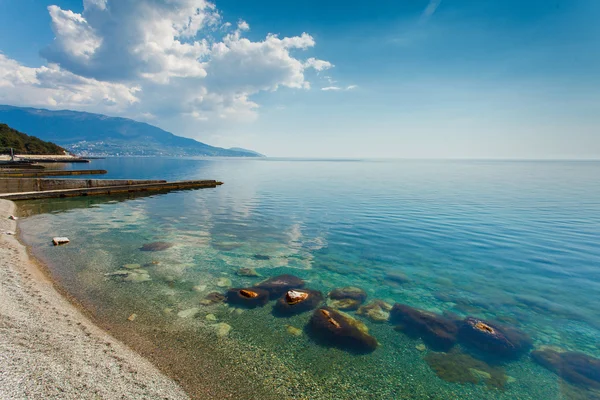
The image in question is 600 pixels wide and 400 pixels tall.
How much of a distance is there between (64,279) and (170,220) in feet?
45.7

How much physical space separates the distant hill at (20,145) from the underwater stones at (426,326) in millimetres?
155146

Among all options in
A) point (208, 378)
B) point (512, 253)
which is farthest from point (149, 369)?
point (512, 253)

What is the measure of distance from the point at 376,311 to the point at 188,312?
23.5 feet

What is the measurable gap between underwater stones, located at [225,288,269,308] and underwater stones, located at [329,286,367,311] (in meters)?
2.81

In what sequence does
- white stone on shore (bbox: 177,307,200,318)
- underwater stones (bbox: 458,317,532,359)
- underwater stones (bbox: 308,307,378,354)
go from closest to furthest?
underwater stones (bbox: 308,307,378,354), underwater stones (bbox: 458,317,532,359), white stone on shore (bbox: 177,307,200,318)

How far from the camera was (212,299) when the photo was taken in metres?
11.2

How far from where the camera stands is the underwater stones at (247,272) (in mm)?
13856

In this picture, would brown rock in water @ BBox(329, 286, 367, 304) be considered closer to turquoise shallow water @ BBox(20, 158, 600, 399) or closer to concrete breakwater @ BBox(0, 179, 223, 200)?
turquoise shallow water @ BBox(20, 158, 600, 399)

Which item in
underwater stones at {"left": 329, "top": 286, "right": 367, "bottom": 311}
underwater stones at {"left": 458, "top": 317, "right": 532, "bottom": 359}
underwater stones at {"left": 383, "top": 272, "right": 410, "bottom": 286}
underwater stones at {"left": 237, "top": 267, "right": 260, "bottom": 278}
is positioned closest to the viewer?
underwater stones at {"left": 458, "top": 317, "right": 532, "bottom": 359}

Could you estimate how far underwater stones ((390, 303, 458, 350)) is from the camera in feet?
29.8

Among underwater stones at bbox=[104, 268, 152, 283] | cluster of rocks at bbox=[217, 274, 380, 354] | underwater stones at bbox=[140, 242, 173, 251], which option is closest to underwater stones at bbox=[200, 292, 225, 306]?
cluster of rocks at bbox=[217, 274, 380, 354]

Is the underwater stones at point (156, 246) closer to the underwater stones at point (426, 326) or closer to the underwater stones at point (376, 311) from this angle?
the underwater stones at point (376, 311)

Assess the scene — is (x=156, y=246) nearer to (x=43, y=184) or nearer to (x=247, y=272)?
(x=247, y=272)

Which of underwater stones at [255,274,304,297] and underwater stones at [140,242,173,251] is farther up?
underwater stones at [255,274,304,297]
